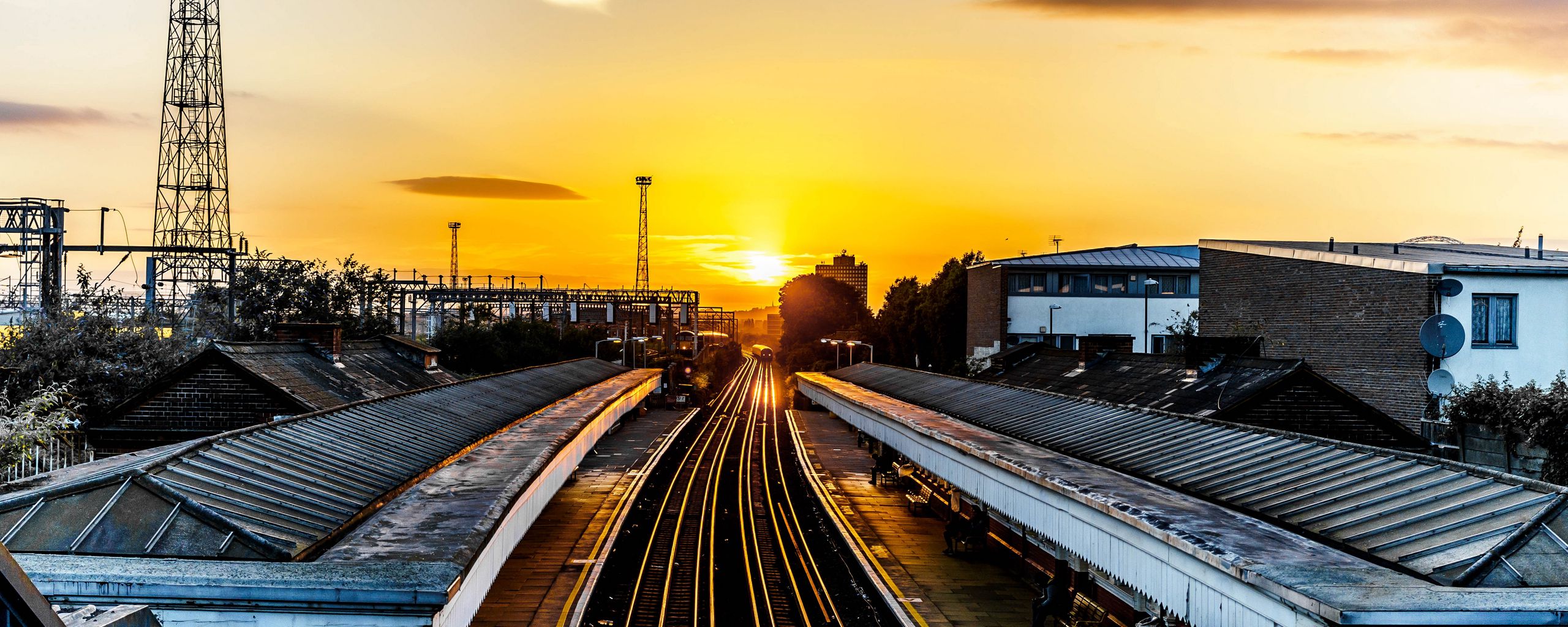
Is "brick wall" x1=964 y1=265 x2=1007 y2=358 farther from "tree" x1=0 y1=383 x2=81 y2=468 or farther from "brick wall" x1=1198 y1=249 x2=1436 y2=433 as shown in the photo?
"tree" x1=0 y1=383 x2=81 y2=468

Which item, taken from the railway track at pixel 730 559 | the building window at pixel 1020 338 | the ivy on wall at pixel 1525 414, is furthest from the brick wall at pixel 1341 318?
the building window at pixel 1020 338

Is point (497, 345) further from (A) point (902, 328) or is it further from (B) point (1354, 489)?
(B) point (1354, 489)

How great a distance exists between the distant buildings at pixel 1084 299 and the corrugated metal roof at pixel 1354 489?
40267 mm

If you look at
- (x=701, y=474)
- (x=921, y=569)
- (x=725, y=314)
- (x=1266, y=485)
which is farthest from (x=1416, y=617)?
(x=725, y=314)

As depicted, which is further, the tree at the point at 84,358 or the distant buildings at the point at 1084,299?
the distant buildings at the point at 1084,299

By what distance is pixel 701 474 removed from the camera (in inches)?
1593

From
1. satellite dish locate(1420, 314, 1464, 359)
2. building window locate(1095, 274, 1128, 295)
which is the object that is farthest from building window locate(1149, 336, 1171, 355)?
satellite dish locate(1420, 314, 1464, 359)

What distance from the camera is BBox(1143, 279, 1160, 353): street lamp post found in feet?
201

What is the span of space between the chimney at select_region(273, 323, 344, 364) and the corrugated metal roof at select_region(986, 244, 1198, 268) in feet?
137

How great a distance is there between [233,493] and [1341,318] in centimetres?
3235

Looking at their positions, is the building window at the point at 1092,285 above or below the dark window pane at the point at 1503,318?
above

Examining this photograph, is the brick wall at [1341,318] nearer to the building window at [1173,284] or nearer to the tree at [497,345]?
the building window at [1173,284]

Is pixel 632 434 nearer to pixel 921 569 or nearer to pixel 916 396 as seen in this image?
pixel 916 396

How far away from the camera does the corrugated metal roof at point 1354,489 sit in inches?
400
